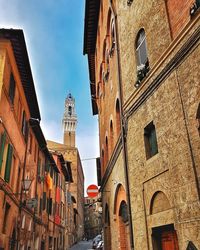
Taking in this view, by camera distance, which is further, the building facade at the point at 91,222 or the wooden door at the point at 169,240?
the building facade at the point at 91,222

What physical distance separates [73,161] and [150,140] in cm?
5710

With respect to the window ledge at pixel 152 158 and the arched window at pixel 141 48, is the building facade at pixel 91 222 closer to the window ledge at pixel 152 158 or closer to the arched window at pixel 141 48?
the arched window at pixel 141 48

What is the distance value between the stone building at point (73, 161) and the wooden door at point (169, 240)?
4400 centimetres

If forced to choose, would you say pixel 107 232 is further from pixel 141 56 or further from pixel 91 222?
pixel 91 222

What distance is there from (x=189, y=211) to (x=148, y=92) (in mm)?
3478

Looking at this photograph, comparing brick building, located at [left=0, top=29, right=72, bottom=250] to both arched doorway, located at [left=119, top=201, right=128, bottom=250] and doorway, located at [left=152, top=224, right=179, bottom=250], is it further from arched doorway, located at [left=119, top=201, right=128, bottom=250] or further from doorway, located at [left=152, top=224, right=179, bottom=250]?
doorway, located at [left=152, top=224, right=179, bottom=250]

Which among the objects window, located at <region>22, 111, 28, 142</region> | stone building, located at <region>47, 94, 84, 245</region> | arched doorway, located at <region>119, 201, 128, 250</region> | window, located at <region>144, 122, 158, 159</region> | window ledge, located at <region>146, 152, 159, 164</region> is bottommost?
arched doorway, located at <region>119, 201, 128, 250</region>

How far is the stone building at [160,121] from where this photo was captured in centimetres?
594

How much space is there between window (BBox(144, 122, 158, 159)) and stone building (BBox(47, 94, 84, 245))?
4376 cm

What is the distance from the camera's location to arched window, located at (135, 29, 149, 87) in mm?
8625

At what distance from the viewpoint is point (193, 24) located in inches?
242

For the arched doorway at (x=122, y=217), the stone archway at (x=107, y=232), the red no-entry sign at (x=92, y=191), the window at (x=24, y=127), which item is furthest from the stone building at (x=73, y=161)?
the arched doorway at (x=122, y=217)

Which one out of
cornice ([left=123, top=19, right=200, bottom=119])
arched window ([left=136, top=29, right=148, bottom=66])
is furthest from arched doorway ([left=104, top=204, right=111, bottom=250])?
arched window ([left=136, top=29, right=148, bottom=66])

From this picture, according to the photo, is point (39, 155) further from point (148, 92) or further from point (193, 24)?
point (193, 24)
